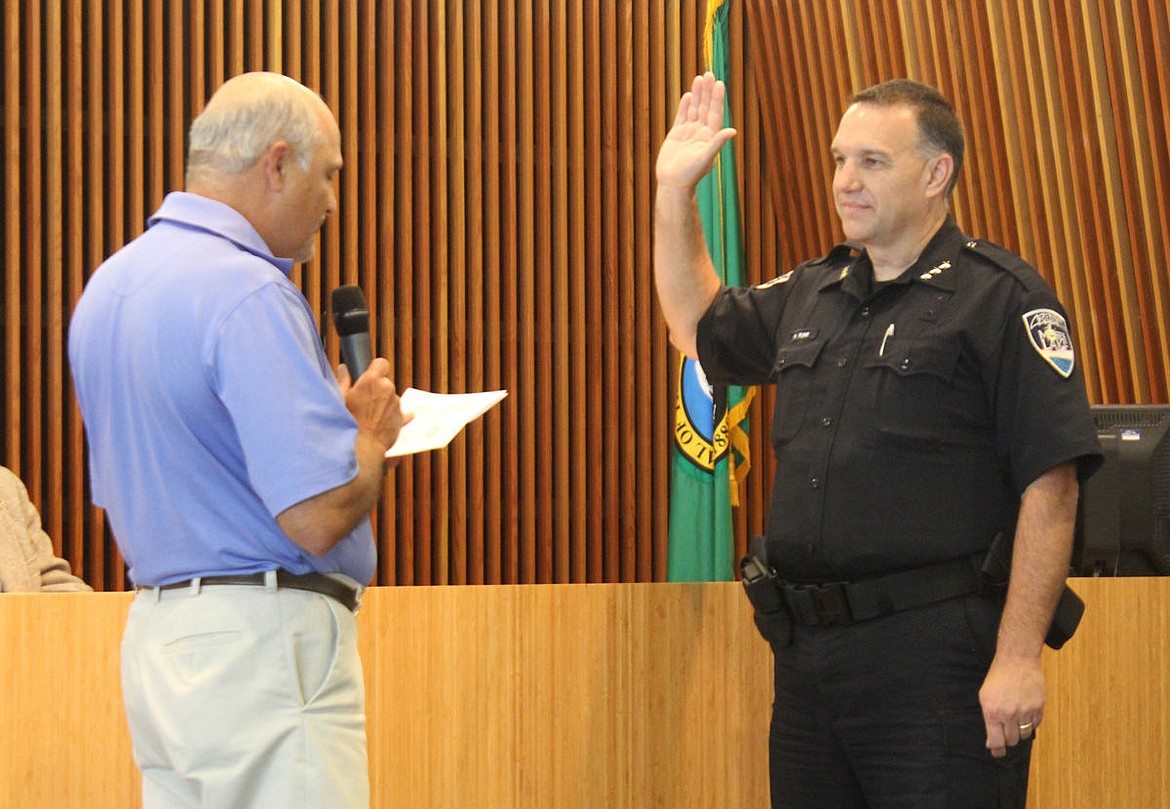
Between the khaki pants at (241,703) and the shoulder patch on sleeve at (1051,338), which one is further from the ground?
the shoulder patch on sleeve at (1051,338)

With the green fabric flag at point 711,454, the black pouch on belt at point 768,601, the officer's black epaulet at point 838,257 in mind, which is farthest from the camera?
the green fabric flag at point 711,454

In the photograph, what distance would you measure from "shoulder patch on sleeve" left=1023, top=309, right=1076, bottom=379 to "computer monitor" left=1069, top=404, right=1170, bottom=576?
109cm

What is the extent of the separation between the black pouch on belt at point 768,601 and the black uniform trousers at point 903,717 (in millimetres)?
59

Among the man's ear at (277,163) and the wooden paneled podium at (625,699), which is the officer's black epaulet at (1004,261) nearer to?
the wooden paneled podium at (625,699)

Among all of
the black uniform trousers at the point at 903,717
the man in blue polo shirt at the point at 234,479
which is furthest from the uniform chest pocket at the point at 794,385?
the man in blue polo shirt at the point at 234,479

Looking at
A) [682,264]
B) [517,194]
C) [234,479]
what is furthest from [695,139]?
[517,194]

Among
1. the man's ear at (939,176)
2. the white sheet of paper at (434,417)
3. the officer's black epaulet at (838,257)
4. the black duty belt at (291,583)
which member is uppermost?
the man's ear at (939,176)

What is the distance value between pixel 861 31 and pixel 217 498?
14.2ft

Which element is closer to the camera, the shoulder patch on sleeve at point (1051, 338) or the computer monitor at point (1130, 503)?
the shoulder patch on sleeve at point (1051, 338)

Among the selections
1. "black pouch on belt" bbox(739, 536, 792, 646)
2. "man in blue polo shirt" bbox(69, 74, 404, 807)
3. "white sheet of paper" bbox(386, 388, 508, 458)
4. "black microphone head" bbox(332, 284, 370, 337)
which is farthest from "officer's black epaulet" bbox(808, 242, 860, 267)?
"man in blue polo shirt" bbox(69, 74, 404, 807)

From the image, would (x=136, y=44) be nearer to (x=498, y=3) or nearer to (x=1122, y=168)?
(x=498, y=3)

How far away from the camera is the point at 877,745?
2270 millimetres

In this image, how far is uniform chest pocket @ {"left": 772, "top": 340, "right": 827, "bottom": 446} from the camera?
97.0 inches

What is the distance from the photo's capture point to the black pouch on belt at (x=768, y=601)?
2.40m
